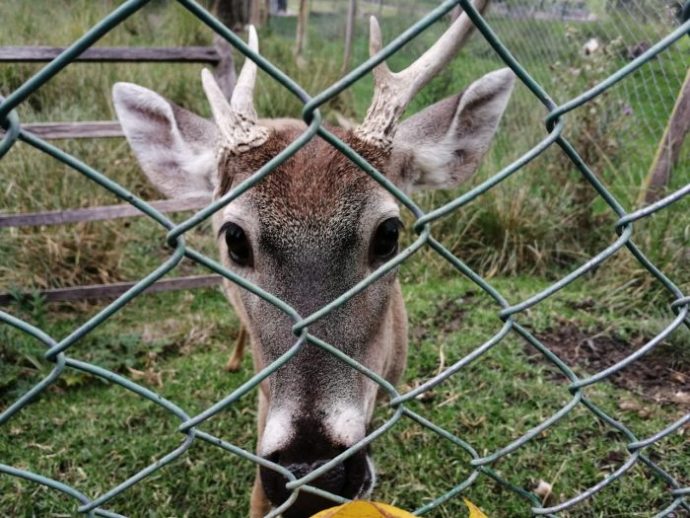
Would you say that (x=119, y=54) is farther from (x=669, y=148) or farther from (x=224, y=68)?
(x=669, y=148)

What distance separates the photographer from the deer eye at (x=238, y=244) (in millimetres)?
2352

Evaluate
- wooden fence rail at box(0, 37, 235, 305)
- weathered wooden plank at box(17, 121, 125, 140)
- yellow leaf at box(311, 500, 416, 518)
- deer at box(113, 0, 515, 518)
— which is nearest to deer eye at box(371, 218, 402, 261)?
deer at box(113, 0, 515, 518)

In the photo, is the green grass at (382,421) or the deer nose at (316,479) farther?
the green grass at (382,421)

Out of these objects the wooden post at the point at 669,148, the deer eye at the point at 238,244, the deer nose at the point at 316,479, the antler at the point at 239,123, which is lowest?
the wooden post at the point at 669,148

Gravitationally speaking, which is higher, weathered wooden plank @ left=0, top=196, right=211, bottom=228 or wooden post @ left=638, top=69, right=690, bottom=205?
weathered wooden plank @ left=0, top=196, right=211, bottom=228

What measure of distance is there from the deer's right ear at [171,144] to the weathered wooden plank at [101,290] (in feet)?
6.47

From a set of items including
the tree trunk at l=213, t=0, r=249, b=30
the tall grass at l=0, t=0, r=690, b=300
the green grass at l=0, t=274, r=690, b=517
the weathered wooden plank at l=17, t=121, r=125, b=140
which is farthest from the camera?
the tree trunk at l=213, t=0, r=249, b=30

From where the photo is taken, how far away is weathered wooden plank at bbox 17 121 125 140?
14.1 feet

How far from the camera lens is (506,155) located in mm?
6535

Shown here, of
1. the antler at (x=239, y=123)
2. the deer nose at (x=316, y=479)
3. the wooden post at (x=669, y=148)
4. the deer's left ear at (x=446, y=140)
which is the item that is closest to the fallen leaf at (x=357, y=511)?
the deer nose at (x=316, y=479)

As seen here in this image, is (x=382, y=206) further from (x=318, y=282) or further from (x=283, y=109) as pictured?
(x=283, y=109)

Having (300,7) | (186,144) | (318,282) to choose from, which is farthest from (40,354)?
(300,7)

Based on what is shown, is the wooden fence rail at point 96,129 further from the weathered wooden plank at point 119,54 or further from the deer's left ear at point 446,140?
the deer's left ear at point 446,140

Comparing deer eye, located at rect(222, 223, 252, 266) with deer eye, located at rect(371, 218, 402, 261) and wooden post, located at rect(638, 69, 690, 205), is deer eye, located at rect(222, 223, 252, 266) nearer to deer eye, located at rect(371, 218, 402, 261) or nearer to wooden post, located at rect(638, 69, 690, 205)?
deer eye, located at rect(371, 218, 402, 261)
